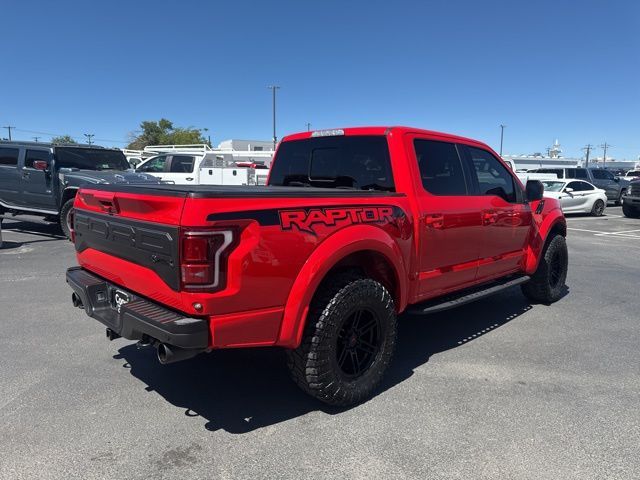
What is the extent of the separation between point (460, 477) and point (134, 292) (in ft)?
7.13

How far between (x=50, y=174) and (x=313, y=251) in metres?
9.16

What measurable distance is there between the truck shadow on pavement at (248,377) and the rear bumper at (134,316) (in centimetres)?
74

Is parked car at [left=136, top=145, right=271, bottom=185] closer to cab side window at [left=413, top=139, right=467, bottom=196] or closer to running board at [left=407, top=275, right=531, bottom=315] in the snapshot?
running board at [left=407, top=275, right=531, bottom=315]

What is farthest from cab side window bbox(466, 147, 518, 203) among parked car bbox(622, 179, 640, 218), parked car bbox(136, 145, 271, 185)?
parked car bbox(622, 179, 640, 218)

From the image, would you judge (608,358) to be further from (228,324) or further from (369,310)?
(228,324)

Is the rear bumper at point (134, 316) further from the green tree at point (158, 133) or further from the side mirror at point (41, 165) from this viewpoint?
the green tree at point (158, 133)

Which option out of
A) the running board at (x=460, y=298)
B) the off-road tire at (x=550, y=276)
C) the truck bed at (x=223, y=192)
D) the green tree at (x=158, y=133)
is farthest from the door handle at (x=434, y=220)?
the green tree at (x=158, y=133)

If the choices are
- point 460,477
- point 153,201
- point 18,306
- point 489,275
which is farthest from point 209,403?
point 18,306

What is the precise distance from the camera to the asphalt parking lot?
266 centimetres

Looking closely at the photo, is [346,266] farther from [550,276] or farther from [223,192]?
[550,276]

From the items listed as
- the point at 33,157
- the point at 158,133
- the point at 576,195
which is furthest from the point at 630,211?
the point at 158,133

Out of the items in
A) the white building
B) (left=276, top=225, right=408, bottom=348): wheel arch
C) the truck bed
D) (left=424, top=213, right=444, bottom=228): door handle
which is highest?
the white building

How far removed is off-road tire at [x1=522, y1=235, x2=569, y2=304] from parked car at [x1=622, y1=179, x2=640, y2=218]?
588 inches

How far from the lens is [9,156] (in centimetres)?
1082
